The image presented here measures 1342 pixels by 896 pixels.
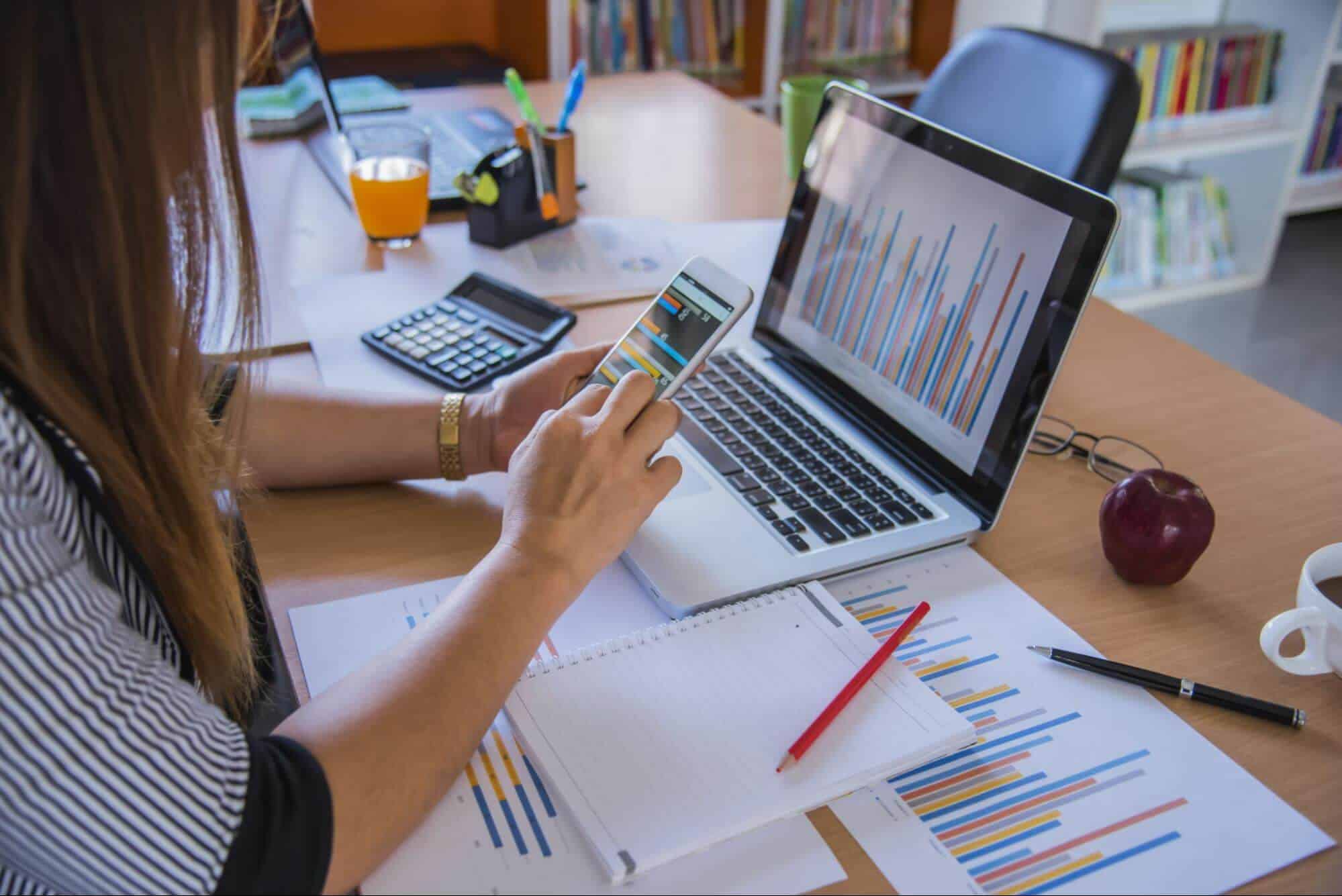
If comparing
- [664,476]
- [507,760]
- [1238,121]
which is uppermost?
[664,476]

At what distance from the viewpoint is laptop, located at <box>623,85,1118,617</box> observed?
792 mm

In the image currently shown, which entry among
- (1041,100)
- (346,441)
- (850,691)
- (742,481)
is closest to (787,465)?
(742,481)

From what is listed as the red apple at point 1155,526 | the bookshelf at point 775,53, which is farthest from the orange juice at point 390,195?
the bookshelf at point 775,53

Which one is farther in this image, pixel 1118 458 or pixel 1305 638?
pixel 1118 458

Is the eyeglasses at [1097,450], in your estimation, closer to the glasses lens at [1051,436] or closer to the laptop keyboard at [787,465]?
the glasses lens at [1051,436]

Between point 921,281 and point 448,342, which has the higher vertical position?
point 921,281

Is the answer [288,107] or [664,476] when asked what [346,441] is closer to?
[664,476]

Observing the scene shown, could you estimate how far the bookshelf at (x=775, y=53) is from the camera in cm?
287

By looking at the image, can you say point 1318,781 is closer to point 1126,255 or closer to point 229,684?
point 229,684

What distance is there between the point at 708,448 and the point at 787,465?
7 centimetres

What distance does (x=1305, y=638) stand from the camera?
2.35 ft

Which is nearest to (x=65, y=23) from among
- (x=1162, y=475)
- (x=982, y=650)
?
(x=982, y=650)

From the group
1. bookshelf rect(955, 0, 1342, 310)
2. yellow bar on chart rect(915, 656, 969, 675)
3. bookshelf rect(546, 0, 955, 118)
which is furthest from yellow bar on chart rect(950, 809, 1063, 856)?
bookshelf rect(955, 0, 1342, 310)

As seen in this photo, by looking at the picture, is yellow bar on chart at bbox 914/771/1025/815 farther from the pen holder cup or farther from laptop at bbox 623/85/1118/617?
the pen holder cup
